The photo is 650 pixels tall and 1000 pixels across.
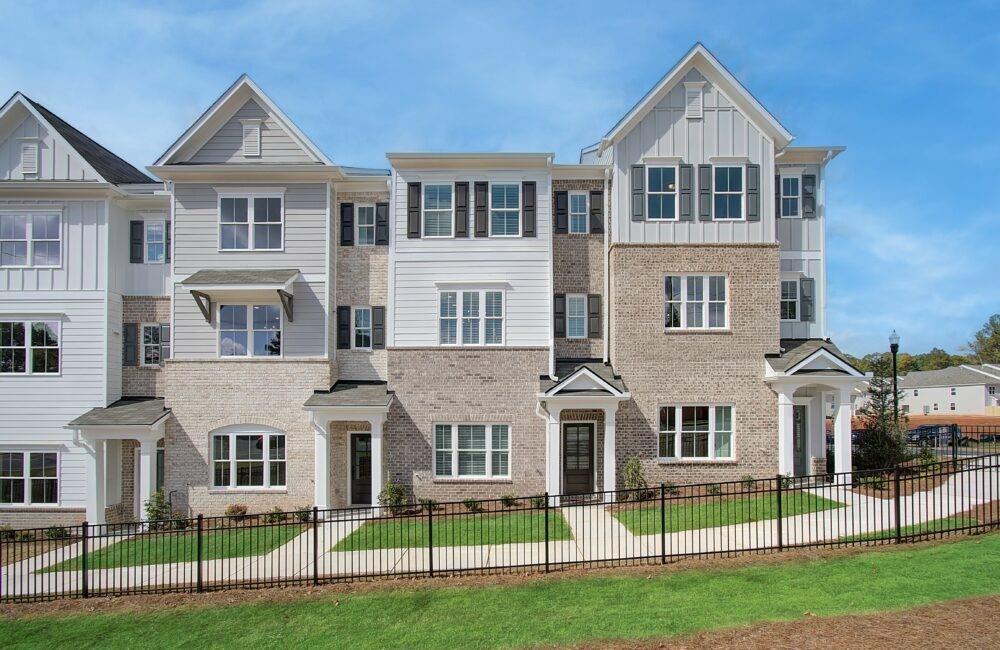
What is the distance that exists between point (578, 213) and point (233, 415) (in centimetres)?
1163

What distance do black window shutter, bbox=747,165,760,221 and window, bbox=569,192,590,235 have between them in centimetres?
467

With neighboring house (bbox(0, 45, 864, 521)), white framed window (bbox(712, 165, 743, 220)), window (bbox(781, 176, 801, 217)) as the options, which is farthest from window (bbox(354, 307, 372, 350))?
window (bbox(781, 176, 801, 217))

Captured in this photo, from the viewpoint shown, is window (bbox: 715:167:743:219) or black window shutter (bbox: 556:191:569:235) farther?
black window shutter (bbox: 556:191:569:235)

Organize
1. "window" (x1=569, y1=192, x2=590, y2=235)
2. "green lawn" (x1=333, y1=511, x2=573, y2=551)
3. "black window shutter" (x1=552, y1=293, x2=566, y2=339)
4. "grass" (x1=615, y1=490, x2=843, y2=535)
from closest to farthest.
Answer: "green lawn" (x1=333, y1=511, x2=573, y2=551) → "grass" (x1=615, y1=490, x2=843, y2=535) → "black window shutter" (x1=552, y1=293, x2=566, y2=339) → "window" (x1=569, y1=192, x2=590, y2=235)

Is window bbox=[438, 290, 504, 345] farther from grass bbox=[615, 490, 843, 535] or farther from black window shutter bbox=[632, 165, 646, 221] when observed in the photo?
grass bbox=[615, 490, 843, 535]

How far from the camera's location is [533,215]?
63.9 ft

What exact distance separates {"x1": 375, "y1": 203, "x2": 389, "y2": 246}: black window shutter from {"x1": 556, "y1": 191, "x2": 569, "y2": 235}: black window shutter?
5.15 m

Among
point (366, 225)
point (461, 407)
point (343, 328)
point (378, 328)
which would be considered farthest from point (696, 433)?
point (366, 225)

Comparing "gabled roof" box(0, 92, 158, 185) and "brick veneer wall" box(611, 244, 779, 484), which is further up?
"gabled roof" box(0, 92, 158, 185)

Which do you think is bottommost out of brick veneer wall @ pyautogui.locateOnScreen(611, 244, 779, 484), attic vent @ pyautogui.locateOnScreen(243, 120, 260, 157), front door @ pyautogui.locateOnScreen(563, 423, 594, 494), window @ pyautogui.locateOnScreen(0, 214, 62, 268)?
front door @ pyautogui.locateOnScreen(563, 423, 594, 494)

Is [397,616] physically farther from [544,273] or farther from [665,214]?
[665,214]

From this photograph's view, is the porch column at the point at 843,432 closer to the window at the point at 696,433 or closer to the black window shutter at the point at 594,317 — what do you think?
the window at the point at 696,433

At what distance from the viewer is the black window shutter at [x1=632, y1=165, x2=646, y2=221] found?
1938 centimetres

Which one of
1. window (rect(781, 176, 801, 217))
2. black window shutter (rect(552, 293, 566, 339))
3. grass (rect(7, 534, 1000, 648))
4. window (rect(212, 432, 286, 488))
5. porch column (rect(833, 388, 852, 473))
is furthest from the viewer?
window (rect(781, 176, 801, 217))
